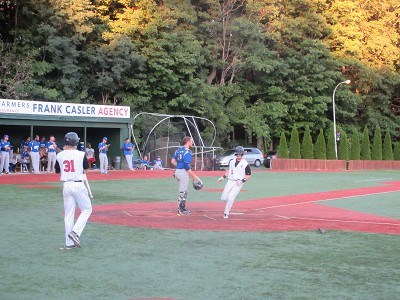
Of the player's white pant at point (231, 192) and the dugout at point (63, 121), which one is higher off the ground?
the dugout at point (63, 121)

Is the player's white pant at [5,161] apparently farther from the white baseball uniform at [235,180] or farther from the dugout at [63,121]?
the white baseball uniform at [235,180]

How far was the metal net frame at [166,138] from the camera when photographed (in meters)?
40.7

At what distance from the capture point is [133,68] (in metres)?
47.1

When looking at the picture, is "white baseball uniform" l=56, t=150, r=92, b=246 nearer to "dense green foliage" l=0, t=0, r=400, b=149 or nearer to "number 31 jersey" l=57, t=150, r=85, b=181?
"number 31 jersey" l=57, t=150, r=85, b=181

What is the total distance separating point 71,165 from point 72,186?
369 mm

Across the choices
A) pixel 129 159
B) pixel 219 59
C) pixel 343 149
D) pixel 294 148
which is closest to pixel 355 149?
pixel 343 149

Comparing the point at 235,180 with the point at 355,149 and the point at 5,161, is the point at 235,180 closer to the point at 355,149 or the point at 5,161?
the point at 5,161

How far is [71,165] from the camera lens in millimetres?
10766

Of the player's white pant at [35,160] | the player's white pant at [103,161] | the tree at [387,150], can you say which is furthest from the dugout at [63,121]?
the tree at [387,150]

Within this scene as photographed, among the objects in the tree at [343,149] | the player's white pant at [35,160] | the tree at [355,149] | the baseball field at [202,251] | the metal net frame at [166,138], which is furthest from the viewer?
the tree at [355,149]

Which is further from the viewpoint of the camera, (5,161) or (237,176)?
(5,161)

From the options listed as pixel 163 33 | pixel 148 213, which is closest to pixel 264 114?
pixel 163 33

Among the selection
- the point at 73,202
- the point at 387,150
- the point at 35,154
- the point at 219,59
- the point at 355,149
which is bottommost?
the point at 73,202

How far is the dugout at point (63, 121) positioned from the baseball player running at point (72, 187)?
22.9 metres
